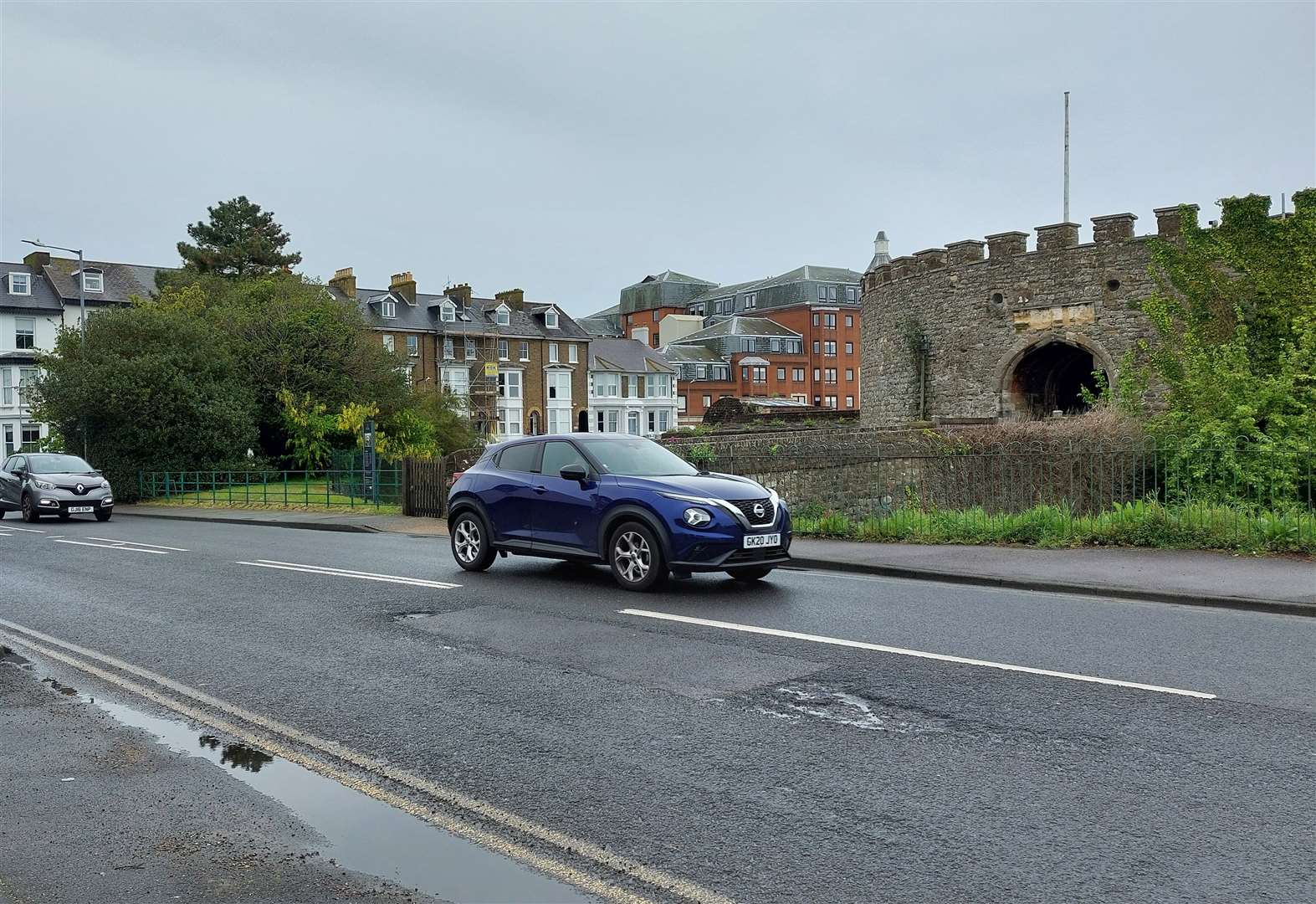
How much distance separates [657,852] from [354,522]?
20.2 m

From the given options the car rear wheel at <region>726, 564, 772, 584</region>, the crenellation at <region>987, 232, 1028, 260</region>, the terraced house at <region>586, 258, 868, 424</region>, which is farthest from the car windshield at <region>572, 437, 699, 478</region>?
the terraced house at <region>586, 258, 868, 424</region>

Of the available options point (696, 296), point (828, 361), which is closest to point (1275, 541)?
point (828, 361)

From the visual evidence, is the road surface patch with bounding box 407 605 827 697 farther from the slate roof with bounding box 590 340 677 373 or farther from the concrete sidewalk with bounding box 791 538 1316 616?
the slate roof with bounding box 590 340 677 373

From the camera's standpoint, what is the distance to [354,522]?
76.3 feet

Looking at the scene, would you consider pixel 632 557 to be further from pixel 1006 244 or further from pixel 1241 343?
pixel 1006 244

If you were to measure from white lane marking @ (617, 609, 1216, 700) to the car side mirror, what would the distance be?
6.83 feet

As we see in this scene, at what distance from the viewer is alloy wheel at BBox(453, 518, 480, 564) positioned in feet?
41.9

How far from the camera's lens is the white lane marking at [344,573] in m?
11.8

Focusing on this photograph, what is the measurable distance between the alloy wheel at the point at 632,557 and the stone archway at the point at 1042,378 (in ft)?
75.7

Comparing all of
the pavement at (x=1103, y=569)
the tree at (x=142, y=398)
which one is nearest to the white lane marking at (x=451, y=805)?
the pavement at (x=1103, y=569)

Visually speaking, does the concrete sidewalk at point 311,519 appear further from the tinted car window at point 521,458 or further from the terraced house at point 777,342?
the terraced house at point 777,342

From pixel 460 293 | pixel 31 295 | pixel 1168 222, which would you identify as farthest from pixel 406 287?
pixel 1168 222

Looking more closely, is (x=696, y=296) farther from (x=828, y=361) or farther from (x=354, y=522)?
(x=354, y=522)

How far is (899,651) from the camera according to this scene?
25.5 ft
